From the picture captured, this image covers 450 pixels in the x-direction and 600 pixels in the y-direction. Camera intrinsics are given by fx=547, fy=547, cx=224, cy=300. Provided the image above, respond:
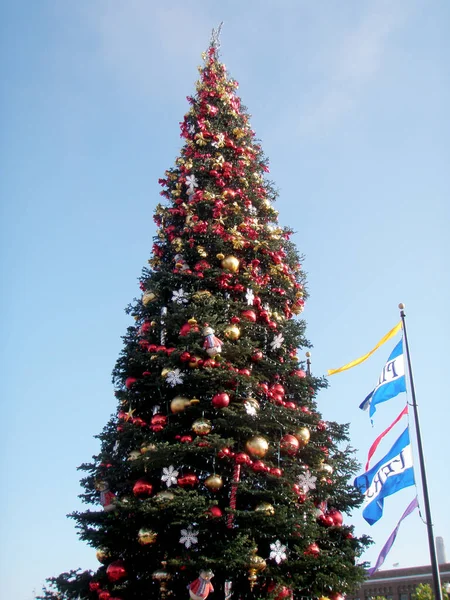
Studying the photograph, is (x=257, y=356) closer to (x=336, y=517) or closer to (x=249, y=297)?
(x=249, y=297)

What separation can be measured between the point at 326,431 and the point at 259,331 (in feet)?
6.70

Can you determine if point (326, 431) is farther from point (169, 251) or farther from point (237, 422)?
point (169, 251)

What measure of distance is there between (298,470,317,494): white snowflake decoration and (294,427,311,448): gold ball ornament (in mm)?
469

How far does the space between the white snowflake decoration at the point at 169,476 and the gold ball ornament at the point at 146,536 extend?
0.64 metres

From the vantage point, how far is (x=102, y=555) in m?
7.67

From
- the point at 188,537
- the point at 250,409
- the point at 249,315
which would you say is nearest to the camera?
the point at 188,537

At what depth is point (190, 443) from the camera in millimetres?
7488

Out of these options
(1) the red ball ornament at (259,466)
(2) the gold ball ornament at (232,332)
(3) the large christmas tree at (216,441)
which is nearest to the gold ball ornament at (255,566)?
(3) the large christmas tree at (216,441)

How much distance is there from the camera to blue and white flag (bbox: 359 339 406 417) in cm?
926

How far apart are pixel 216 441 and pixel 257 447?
2.43ft

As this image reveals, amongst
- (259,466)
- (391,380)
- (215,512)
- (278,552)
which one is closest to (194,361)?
(259,466)

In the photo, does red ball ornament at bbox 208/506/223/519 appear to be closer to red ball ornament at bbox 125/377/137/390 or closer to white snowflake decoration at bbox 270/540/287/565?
white snowflake decoration at bbox 270/540/287/565

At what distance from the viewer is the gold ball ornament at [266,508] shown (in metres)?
7.14

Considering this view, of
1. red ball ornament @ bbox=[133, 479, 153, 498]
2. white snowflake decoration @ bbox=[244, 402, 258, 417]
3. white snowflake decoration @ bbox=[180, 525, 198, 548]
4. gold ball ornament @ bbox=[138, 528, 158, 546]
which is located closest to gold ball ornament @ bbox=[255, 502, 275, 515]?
white snowflake decoration @ bbox=[180, 525, 198, 548]
